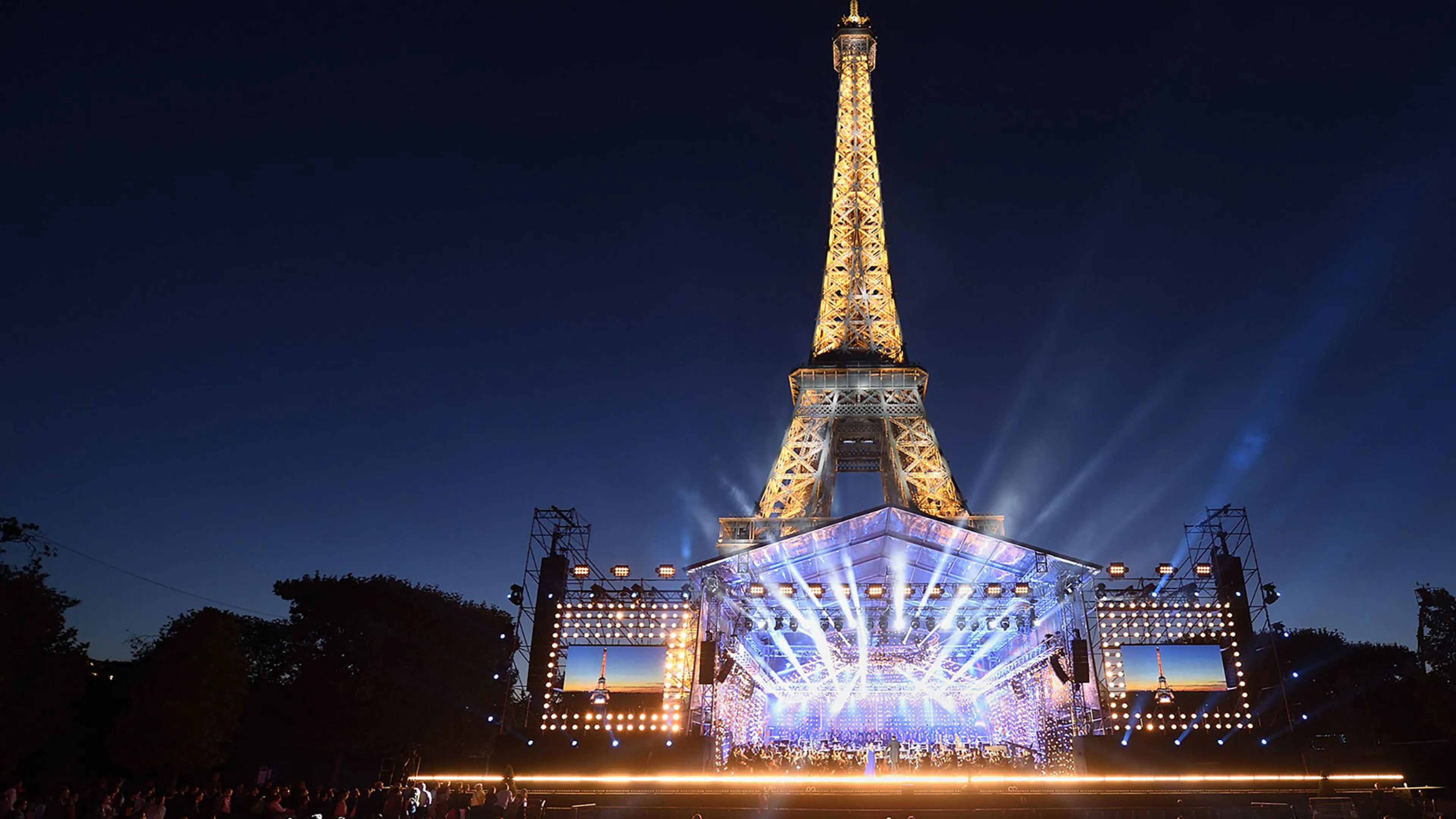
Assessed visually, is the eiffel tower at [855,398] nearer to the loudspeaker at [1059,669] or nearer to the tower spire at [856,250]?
the tower spire at [856,250]

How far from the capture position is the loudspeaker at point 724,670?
2027 centimetres

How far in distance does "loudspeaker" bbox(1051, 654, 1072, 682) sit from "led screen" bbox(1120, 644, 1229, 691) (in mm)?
2059

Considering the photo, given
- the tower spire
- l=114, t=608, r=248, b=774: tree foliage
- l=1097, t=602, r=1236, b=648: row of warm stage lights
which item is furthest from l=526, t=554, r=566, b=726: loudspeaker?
the tower spire

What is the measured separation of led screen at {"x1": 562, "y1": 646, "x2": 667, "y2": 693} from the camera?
21266mm

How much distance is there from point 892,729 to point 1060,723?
463 inches

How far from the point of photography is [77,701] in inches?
818

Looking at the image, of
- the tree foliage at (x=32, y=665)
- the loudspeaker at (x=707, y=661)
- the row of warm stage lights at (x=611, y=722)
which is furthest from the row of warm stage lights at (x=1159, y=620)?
the tree foliage at (x=32, y=665)

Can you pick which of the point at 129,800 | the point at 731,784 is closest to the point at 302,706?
the point at 129,800

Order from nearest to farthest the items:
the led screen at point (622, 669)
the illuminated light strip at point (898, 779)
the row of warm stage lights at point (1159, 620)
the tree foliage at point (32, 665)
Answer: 1. the illuminated light strip at point (898, 779)
2. the tree foliage at point (32, 665)
3. the led screen at point (622, 669)
4. the row of warm stage lights at point (1159, 620)

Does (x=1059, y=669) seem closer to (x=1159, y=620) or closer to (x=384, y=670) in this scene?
(x=1159, y=620)

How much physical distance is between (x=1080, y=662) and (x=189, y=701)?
22453mm

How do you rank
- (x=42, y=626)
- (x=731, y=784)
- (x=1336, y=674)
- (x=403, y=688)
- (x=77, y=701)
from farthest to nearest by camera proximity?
(x=1336, y=674), (x=403, y=688), (x=77, y=701), (x=42, y=626), (x=731, y=784)

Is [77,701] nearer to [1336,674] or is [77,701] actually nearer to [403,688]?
[403,688]

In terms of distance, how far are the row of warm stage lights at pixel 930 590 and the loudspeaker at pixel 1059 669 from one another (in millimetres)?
1713
